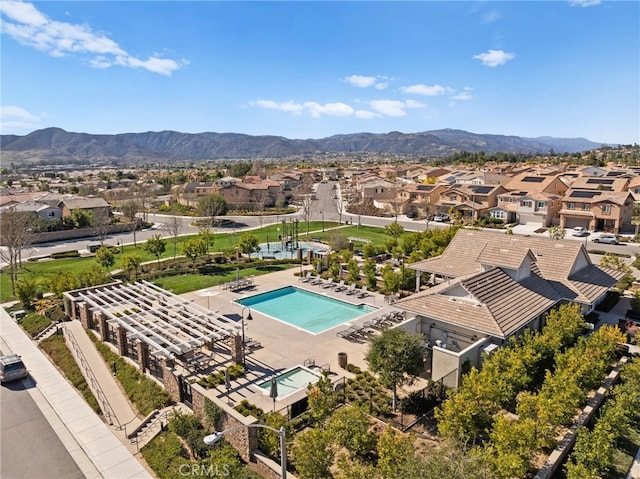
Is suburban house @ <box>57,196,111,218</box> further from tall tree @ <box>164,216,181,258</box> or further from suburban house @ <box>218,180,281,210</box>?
suburban house @ <box>218,180,281,210</box>

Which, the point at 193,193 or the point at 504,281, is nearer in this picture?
the point at 504,281

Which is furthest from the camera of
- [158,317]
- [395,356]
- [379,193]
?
[379,193]

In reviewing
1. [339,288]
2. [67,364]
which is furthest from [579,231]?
[67,364]

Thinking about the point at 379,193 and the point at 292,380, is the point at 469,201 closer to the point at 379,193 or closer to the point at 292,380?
the point at 379,193

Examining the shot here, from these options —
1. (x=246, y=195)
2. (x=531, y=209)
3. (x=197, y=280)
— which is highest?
(x=246, y=195)

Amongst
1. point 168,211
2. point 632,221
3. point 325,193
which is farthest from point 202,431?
point 325,193

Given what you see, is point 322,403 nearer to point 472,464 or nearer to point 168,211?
point 472,464
